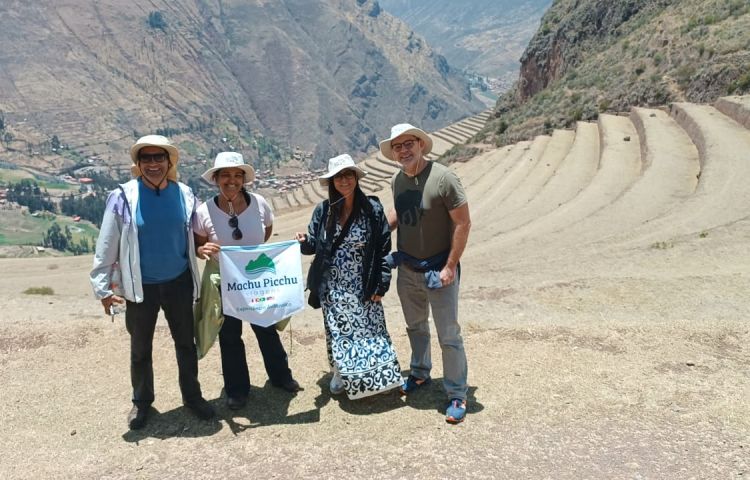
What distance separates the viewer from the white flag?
17.5ft

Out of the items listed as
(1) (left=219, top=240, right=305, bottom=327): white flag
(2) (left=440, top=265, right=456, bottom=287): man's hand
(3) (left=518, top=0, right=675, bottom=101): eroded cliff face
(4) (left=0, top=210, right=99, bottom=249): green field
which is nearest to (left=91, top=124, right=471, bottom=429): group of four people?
(2) (left=440, top=265, right=456, bottom=287): man's hand

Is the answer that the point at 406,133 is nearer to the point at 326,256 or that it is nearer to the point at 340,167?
the point at 340,167

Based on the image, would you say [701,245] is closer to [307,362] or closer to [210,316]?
[307,362]

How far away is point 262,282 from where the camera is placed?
5461 millimetres

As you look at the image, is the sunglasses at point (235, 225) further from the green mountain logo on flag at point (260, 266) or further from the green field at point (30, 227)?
the green field at point (30, 227)

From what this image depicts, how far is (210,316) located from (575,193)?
17339 millimetres

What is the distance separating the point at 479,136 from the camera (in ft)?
145

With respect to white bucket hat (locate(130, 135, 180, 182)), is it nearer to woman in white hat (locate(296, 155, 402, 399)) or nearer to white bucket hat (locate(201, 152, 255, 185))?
white bucket hat (locate(201, 152, 255, 185))

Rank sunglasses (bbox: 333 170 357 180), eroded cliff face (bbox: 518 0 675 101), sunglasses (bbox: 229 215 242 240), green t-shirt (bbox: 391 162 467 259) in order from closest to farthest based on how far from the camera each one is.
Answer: green t-shirt (bbox: 391 162 467 259) < sunglasses (bbox: 333 170 357 180) < sunglasses (bbox: 229 215 242 240) < eroded cliff face (bbox: 518 0 675 101)

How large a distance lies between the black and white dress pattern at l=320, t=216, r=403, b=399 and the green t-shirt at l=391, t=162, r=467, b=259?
22.7 inches

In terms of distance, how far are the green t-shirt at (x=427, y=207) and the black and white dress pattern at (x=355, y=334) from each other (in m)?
0.58

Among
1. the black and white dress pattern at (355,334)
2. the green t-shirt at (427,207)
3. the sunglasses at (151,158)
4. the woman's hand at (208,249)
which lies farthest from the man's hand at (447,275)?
the sunglasses at (151,158)

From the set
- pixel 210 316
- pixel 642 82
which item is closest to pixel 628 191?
pixel 210 316

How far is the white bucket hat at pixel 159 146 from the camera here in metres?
4.80
